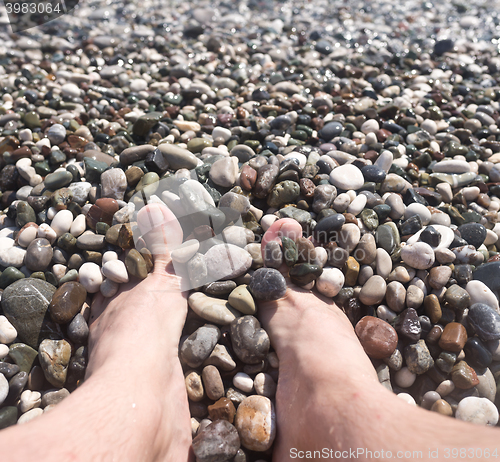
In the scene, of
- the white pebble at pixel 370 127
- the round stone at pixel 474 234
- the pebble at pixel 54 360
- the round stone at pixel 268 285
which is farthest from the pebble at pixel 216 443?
the white pebble at pixel 370 127

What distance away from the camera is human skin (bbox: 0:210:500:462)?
3.85ft

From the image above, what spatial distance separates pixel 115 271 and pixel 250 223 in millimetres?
828

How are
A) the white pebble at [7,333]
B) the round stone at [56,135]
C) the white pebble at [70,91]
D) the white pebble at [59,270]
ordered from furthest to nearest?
the white pebble at [70,91] → the round stone at [56,135] → the white pebble at [59,270] → the white pebble at [7,333]

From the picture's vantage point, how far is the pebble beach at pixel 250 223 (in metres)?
1.73

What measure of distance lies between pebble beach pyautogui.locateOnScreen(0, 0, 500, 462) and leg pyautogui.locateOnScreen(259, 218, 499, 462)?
0.10 m

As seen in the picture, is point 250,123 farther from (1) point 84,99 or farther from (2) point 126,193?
(1) point 84,99

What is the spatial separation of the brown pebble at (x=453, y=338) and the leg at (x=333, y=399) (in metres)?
0.46

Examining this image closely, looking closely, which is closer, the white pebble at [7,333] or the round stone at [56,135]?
the white pebble at [7,333]

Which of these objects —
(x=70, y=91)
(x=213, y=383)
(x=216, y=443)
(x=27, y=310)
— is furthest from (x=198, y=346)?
(x=70, y=91)

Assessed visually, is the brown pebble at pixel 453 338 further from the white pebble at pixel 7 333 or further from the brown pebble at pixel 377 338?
the white pebble at pixel 7 333

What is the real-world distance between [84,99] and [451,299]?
3372mm

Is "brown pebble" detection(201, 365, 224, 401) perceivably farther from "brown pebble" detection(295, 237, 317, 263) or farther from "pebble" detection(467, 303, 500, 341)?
"pebble" detection(467, 303, 500, 341)

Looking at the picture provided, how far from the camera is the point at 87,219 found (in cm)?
212

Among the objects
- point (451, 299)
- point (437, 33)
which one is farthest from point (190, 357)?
point (437, 33)
